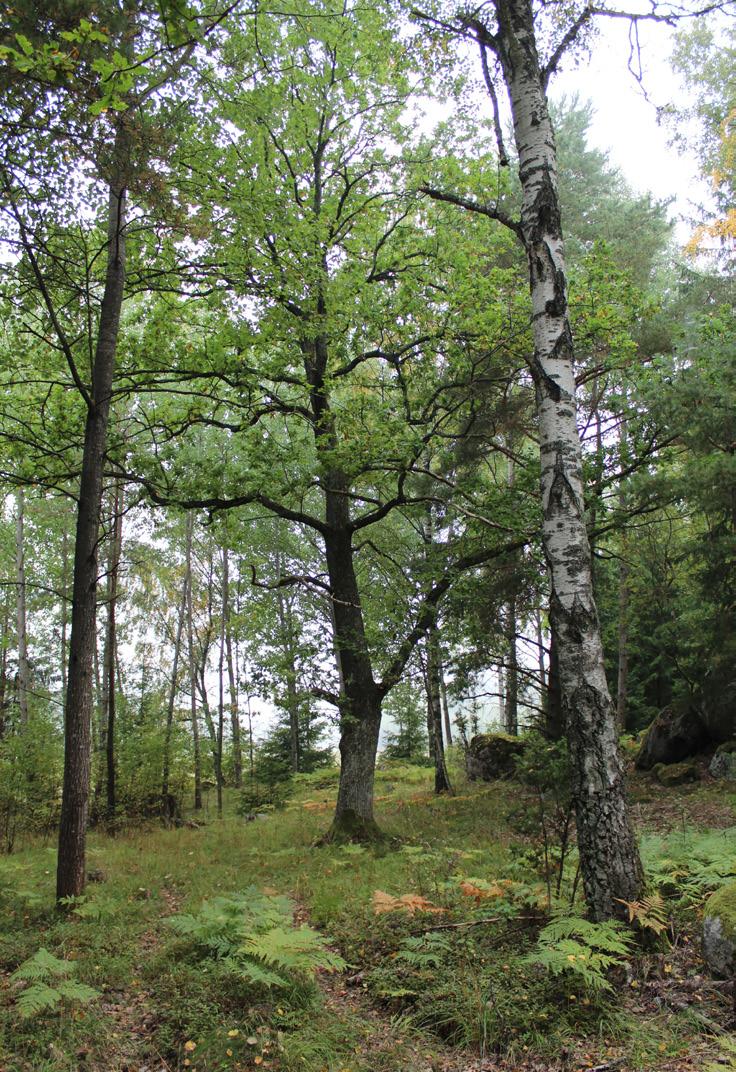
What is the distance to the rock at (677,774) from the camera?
11.2 meters

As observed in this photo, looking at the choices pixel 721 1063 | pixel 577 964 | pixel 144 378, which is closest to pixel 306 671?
pixel 144 378

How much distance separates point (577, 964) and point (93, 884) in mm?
5857

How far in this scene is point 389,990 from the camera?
12.7ft

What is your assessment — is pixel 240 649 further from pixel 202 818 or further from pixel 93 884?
pixel 93 884

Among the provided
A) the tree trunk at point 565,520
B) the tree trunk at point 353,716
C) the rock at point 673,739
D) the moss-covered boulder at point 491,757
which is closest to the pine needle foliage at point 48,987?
the tree trunk at point 565,520

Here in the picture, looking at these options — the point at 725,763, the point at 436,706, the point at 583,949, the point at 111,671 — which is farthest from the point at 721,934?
the point at 111,671

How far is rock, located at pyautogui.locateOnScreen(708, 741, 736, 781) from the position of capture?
418 inches

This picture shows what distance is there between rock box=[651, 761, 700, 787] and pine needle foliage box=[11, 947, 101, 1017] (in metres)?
10.3

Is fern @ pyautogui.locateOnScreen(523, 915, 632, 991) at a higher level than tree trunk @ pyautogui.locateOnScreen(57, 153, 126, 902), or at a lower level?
lower

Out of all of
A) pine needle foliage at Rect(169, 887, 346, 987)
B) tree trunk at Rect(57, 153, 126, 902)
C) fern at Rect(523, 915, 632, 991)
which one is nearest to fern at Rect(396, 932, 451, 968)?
pine needle foliage at Rect(169, 887, 346, 987)

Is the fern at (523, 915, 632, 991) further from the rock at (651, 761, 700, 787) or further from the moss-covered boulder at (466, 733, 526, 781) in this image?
the moss-covered boulder at (466, 733, 526, 781)

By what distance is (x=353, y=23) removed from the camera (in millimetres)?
9266

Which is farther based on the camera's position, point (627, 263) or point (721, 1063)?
point (627, 263)

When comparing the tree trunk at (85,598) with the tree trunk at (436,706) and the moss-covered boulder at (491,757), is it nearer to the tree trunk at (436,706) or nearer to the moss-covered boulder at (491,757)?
the tree trunk at (436,706)
